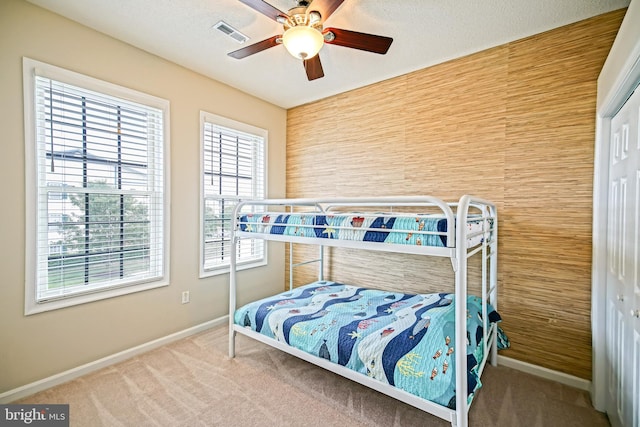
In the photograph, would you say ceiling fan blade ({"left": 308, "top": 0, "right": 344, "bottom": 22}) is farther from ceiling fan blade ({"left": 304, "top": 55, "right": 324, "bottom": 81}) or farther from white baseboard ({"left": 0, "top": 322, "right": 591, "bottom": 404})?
white baseboard ({"left": 0, "top": 322, "right": 591, "bottom": 404})

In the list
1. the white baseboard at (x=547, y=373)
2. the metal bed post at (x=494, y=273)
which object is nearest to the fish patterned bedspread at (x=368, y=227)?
the metal bed post at (x=494, y=273)

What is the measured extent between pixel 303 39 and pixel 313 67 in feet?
1.51

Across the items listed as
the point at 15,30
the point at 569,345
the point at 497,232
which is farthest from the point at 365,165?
the point at 15,30

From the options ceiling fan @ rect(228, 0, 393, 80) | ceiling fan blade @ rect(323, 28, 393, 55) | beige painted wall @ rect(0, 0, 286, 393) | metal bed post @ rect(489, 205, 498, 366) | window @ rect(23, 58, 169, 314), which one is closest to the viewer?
ceiling fan @ rect(228, 0, 393, 80)

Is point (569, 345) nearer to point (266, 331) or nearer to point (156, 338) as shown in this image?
point (266, 331)

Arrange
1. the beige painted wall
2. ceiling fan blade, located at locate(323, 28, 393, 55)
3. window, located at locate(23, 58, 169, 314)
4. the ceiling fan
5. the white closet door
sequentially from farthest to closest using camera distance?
window, located at locate(23, 58, 169, 314), the beige painted wall, ceiling fan blade, located at locate(323, 28, 393, 55), the ceiling fan, the white closet door

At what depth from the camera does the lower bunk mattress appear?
1541 millimetres

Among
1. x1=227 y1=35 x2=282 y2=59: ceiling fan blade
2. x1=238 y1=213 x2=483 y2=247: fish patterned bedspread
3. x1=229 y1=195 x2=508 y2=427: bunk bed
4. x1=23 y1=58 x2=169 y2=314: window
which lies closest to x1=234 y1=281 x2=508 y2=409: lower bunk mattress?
x1=229 y1=195 x2=508 y2=427: bunk bed

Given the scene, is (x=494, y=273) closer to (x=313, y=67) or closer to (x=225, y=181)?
(x=313, y=67)

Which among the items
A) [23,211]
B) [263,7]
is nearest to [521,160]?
[263,7]

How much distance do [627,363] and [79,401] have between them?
3.27 meters

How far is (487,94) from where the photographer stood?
2.42 m

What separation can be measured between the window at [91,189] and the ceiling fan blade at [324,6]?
1.81 metres

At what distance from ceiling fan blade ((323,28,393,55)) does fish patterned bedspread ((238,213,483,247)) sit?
3.46 ft
